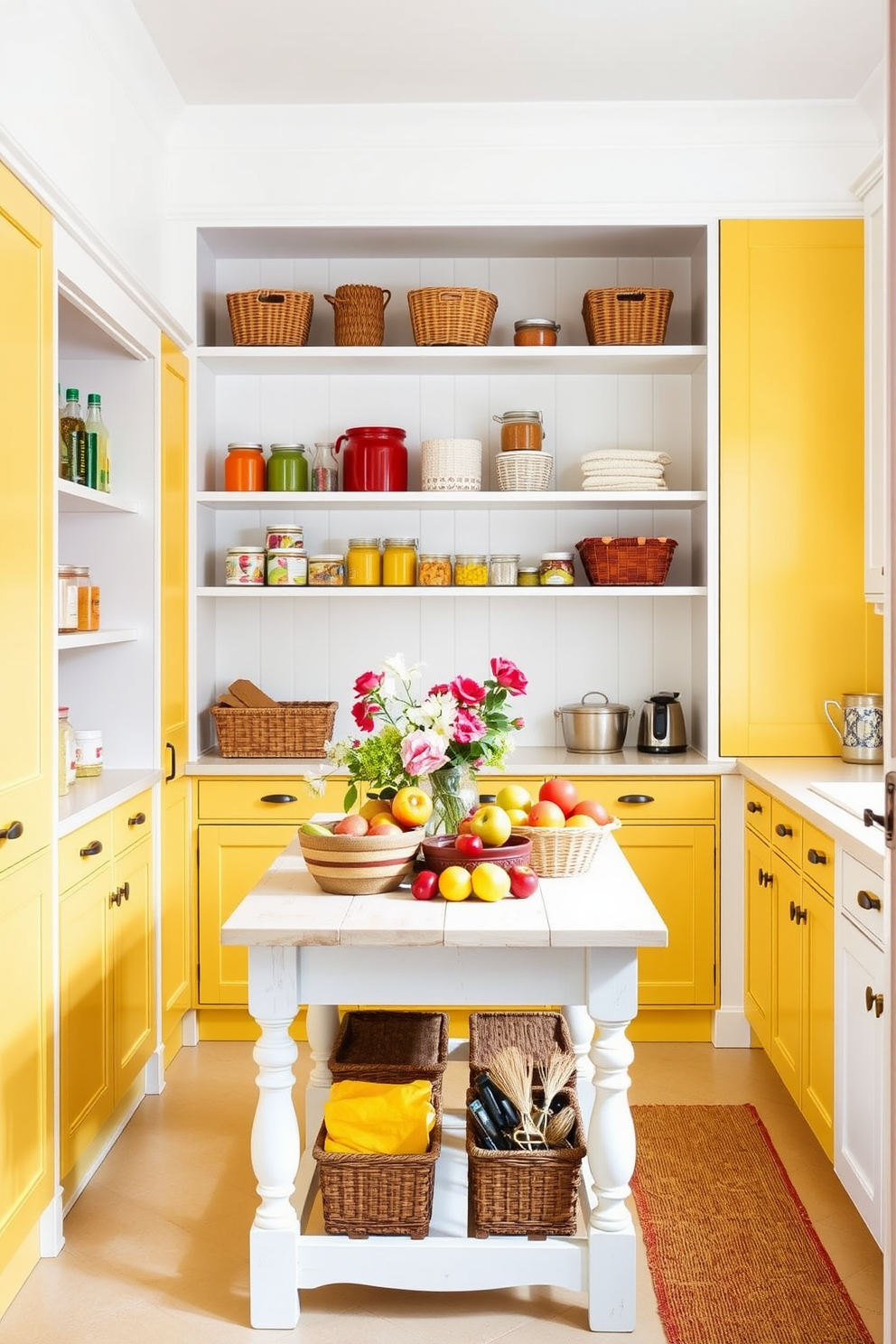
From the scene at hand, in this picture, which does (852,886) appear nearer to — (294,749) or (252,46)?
(294,749)

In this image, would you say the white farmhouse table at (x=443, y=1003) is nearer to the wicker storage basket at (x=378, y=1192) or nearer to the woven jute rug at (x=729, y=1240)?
the wicker storage basket at (x=378, y=1192)

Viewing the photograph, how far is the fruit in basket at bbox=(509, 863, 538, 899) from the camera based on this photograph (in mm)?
2287

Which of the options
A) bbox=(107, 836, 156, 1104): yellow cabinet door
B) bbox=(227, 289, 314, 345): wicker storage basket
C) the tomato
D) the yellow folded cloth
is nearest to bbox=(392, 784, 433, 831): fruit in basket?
the tomato

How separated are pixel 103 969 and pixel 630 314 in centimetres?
255

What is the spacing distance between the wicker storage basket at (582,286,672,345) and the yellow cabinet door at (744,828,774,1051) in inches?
63.9

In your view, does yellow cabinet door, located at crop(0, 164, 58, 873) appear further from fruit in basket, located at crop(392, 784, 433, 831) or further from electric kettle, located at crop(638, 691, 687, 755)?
electric kettle, located at crop(638, 691, 687, 755)

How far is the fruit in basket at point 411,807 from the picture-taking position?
2.38 meters

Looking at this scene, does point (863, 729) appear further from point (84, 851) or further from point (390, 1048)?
point (84, 851)

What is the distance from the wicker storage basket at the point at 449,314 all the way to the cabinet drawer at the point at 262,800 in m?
1.47

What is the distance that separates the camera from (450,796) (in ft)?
8.18

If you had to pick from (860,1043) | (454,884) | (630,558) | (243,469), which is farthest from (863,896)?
(243,469)

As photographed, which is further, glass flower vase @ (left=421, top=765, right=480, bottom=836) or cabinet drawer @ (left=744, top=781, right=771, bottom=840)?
cabinet drawer @ (left=744, top=781, right=771, bottom=840)

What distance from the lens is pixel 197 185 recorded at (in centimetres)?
379

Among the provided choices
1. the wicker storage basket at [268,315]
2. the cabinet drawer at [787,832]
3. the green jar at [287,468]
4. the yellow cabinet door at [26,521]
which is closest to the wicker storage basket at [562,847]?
the cabinet drawer at [787,832]
